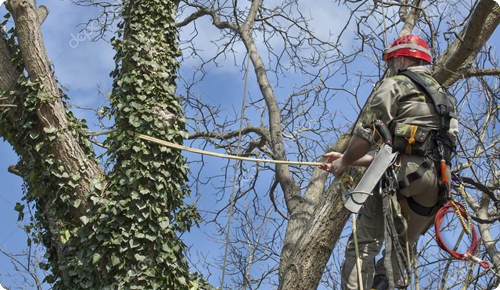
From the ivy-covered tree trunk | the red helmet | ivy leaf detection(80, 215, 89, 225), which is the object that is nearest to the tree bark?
the red helmet

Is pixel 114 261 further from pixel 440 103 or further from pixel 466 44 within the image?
pixel 466 44

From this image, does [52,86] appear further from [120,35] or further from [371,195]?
[371,195]

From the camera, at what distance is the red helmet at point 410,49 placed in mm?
5242

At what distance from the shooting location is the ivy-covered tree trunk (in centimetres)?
589

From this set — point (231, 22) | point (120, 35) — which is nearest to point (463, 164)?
point (231, 22)

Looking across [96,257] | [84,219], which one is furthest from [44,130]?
[96,257]

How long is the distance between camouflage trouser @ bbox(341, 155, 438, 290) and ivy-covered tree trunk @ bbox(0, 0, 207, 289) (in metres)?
1.46

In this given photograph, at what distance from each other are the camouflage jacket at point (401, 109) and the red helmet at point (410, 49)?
0.76 ft

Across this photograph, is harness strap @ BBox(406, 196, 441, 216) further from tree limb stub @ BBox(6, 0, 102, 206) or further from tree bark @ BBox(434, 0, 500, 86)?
tree limb stub @ BBox(6, 0, 102, 206)

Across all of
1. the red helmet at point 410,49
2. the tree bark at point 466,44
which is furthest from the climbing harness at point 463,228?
the tree bark at point 466,44

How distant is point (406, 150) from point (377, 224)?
21.2 inches

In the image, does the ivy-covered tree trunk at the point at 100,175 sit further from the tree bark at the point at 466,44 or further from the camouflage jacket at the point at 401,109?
the tree bark at the point at 466,44

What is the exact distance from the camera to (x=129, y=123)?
20.7 feet

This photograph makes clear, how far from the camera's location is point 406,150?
5.05 meters
